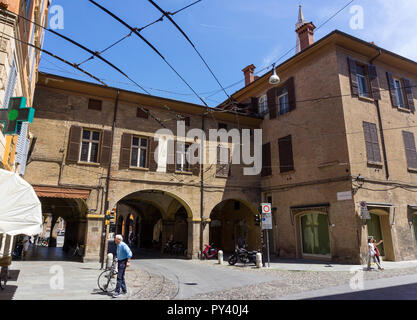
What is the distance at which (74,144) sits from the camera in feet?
50.7

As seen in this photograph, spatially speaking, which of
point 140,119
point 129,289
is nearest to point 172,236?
point 140,119

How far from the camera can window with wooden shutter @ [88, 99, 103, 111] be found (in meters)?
16.4


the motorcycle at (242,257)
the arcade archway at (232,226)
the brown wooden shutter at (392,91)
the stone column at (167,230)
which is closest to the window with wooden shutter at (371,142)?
the brown wooden shutter at (392,91)

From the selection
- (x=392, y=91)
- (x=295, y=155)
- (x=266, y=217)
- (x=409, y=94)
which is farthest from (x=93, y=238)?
(x=409, y=94)

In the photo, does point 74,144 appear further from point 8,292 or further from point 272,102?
point 272,102

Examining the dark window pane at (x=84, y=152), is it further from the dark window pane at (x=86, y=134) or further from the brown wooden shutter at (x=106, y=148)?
the brown wooden shutter at (x=106, y=148)

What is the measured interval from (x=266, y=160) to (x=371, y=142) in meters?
6.34

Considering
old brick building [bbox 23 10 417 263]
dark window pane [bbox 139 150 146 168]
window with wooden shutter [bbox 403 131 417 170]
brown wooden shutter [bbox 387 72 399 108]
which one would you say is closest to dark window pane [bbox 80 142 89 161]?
old brick building [bbox 23 10 417 263]

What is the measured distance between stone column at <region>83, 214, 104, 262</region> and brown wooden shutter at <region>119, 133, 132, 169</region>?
305 centimetres

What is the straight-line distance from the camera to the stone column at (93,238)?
1472 centimetres

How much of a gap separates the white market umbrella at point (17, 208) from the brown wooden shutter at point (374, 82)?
17.9 meters

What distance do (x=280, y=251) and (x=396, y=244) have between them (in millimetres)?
6121

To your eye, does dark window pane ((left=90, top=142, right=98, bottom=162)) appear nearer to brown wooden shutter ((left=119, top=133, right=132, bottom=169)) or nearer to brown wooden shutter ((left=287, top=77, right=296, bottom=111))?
brown wooden shutter ((left=119, top=133, right=132, bottom=169))

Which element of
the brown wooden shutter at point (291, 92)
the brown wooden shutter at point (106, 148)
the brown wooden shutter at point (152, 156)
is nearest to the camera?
the brown wooden shutter at point (106, 148)
